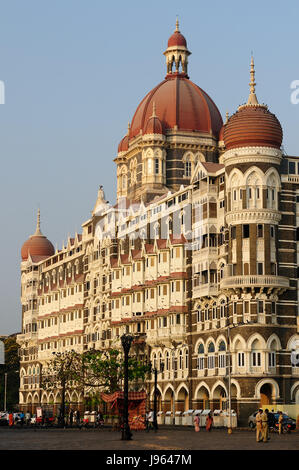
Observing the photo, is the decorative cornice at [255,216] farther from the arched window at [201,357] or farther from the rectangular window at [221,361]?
the arched window at [201,357]

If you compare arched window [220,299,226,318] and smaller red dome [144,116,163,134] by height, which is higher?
smaller red dome [144,116,163,134]

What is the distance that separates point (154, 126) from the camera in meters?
113

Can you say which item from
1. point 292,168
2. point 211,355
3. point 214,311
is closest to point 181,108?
point 292,168

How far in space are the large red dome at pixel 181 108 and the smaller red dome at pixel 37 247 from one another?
37.9m

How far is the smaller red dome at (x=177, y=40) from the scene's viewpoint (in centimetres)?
12138

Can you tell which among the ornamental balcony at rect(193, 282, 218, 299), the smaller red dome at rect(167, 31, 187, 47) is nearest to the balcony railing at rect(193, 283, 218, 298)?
the ornamental balcony at rect(193, 282, 218, 299)

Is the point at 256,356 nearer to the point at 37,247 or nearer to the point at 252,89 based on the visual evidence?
the point at 252,89

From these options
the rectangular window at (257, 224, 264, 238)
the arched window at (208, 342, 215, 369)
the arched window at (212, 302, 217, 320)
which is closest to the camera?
the rectangular window at (257, 224, 264, 238)

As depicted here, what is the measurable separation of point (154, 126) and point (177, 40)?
49.9ft

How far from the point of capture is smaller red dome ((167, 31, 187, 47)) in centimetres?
12138

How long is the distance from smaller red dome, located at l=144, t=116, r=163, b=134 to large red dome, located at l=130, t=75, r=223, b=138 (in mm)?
1152

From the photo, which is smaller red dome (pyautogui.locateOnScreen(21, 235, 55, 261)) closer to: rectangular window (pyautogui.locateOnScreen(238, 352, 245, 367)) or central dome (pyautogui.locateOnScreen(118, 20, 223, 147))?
central dome (pyautogui.locateOnScreen(118, 20, 223, 147))

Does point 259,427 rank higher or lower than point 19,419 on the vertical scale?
higher

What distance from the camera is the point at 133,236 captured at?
353ft
